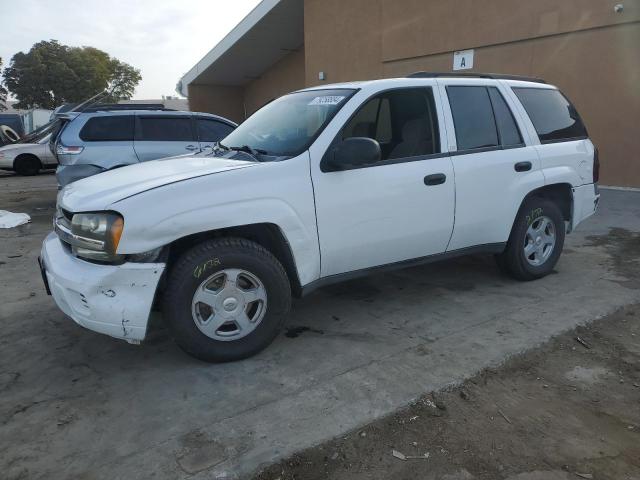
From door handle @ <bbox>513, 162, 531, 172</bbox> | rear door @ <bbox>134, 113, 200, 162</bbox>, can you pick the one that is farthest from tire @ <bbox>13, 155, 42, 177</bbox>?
door handle @ <bbox>513, 162, 531, 172</bbox>

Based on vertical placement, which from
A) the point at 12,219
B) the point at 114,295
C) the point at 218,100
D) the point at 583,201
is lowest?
the point at 12,219

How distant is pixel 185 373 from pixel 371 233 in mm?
1574

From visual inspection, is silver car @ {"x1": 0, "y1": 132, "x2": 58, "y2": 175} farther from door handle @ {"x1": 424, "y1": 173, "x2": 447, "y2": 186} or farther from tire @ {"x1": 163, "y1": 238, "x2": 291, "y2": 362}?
door handle @ {"x1": 424, "y1": 173, "x2": 447, "y2": 186}

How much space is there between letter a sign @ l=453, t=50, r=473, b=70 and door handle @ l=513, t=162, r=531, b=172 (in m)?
7.68

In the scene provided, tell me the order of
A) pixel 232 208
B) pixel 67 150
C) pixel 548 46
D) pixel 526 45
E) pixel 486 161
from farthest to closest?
pixel 526 45 < pixel 548 46 < pixel 67 150 < pixel 486 161 < pixel 232 208

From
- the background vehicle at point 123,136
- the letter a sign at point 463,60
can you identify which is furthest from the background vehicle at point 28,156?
the letter a sign at point 463,60

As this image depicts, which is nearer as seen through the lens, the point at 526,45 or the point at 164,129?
the point at 164,129

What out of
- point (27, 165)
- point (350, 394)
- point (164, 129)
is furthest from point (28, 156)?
point (350, 394)

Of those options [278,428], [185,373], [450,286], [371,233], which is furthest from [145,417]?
[450,286]

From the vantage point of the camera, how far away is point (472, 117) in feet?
14.0

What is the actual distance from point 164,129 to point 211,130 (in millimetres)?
810

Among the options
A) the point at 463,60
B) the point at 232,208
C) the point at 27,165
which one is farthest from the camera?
the point at 27,165

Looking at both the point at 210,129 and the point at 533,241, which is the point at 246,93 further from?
the point at 533,241

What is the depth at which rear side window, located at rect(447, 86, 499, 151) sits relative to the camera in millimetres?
4156
